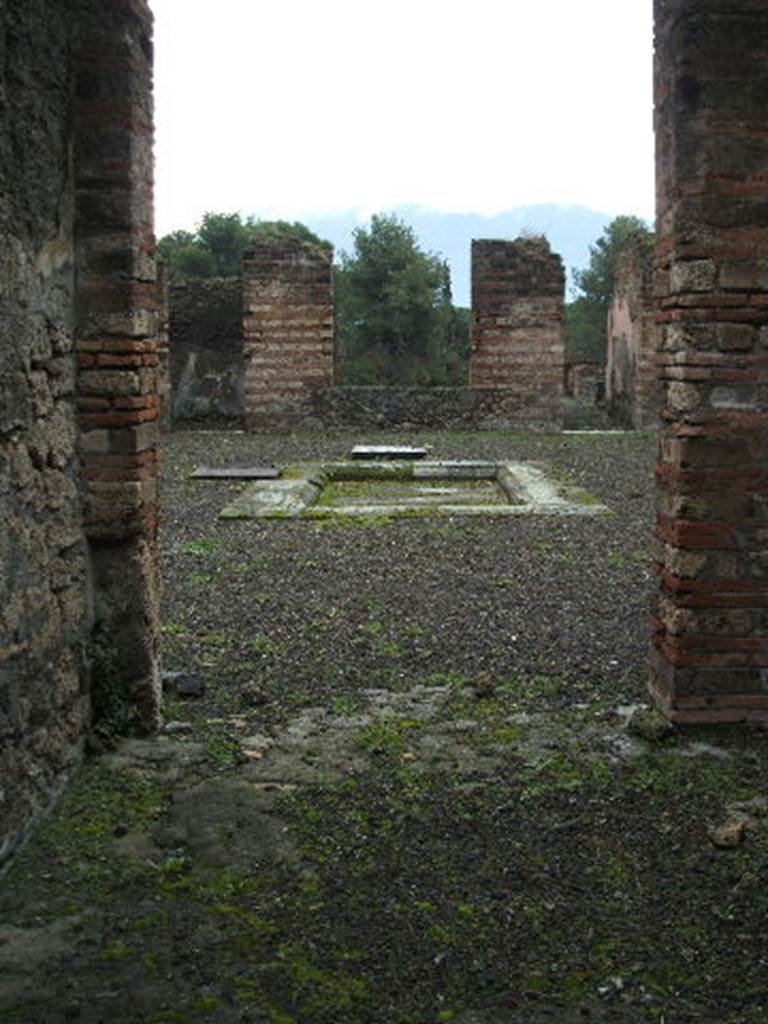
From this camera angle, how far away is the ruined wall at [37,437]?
3844mm

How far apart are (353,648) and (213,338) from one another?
1609 cm

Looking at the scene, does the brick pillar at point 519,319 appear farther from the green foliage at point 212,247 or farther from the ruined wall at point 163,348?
the green foliage at point 212,247

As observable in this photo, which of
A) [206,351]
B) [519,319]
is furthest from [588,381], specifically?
[206,351]

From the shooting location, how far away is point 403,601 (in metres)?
7.32

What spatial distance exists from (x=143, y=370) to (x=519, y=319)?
14468 millimetres

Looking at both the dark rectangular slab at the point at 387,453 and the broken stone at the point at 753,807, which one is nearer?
the broken stone at the point at 753,807

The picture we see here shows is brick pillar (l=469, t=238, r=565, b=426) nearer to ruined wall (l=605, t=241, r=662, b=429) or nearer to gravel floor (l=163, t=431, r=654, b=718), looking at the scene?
ruined wall (l=605, t=241, r=662, b=429)

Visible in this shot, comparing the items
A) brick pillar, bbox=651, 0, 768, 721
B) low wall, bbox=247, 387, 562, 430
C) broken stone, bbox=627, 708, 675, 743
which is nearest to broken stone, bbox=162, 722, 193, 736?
broken stone, bbox=627, 708, 675, 743

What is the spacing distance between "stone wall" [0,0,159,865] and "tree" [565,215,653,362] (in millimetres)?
29502

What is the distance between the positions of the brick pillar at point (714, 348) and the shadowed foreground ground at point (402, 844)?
0.36 m

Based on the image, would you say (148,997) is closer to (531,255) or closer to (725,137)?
(725,137)

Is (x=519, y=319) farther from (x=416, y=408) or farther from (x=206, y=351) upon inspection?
(x=206, y=351)

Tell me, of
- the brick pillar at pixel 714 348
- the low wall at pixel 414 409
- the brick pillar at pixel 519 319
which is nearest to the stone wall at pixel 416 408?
the low wall at pixel 414 409

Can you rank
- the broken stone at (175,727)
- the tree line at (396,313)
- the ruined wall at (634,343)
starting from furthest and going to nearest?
the tree line at (396,313), the ruined wall at (634,343), the broken stone at (175,727)
